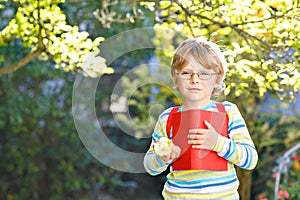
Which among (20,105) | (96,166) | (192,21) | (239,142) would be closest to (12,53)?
(20,105)

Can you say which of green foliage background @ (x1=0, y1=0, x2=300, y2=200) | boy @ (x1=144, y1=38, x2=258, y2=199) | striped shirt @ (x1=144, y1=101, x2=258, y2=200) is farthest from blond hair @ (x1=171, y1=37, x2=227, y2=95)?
green foliage background @ (x1=0, y1=0, x2=300, y2=200)

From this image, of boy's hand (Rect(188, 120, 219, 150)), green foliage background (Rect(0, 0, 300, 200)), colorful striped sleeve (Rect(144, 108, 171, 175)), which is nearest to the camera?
boy's hand (Rect(188, 120, 219, 150))

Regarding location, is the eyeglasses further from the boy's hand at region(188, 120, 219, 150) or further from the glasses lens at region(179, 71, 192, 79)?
the boy's hand at region(188, 120, 219, 150)

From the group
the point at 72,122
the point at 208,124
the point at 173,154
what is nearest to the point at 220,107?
the point at 208,124

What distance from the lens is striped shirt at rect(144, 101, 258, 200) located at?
1963 millimetres

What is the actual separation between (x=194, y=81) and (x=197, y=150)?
0.74ft

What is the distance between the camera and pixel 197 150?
1969 mm

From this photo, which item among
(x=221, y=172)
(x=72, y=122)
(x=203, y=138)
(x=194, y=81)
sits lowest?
(x=72, y=122)

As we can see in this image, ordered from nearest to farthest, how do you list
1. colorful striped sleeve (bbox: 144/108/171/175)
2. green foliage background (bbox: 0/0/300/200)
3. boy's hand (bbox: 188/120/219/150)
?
boy's hand (bbox: 188/120/219/150)
colorful striped sleeve (bbox: 144/108/171/175)
green foliage background (bbox: 0/0/300/200)

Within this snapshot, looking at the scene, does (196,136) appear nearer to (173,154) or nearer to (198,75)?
(173,154)

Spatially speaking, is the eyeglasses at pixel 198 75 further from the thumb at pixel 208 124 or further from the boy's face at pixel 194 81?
the thumb at pixel 208 124

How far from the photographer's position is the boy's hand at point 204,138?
1.93 meters

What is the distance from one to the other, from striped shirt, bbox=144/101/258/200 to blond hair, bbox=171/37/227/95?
0.14 m

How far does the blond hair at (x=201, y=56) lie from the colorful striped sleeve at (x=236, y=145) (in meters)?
0.14
